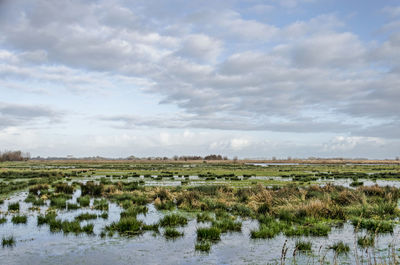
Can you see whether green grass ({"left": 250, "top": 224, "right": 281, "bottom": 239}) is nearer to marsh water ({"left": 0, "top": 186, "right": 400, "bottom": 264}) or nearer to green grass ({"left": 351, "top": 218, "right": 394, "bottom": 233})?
marsh water ({"left": 0, "top": 186, "right": 400, "bottom": 264})

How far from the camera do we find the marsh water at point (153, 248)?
9.41m

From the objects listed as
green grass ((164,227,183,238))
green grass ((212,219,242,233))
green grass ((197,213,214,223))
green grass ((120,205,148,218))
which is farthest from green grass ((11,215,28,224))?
green grass ((212,219,242,233))

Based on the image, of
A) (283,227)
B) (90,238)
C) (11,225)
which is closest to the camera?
(90,238)

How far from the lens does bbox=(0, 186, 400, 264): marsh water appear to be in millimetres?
9406

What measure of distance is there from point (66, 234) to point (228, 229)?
6.77m

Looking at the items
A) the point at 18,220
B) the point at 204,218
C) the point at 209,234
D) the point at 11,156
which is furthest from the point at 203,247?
the point at 11,156

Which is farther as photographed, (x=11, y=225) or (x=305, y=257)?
(x=11, y=225)

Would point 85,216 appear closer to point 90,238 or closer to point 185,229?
point 90,238

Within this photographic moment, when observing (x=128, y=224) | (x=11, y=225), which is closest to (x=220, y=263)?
(x=128, y=224)

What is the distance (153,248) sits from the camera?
419 inches

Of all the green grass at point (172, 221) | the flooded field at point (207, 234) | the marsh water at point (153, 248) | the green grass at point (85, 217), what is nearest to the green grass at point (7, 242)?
the flooded field at point (207, 234)

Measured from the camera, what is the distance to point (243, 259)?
31.1 feet

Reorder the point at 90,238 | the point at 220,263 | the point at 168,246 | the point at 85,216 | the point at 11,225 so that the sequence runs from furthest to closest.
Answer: the point at 85,216
the point at 11,225
the point at 90,238
the point at 168,246
the point at 220,263

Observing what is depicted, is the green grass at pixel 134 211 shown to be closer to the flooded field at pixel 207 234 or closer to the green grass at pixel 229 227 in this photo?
the flooded field at pixel 207 234
